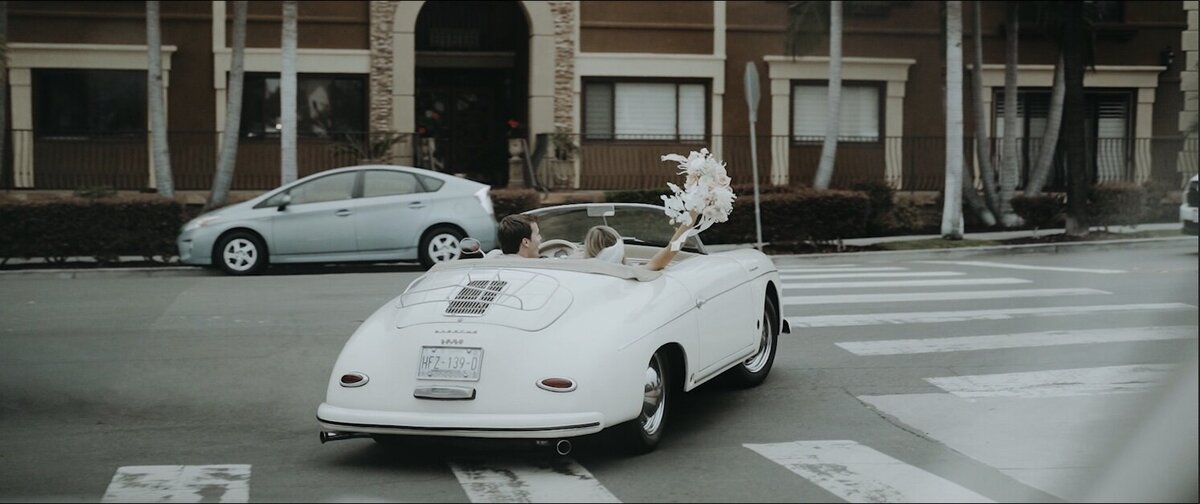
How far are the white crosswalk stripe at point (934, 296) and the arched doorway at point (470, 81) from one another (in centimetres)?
1486

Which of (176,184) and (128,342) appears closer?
(128,342)

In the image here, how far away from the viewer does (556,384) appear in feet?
20.6

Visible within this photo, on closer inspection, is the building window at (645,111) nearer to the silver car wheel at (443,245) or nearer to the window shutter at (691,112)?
the window shutter at (691,112)

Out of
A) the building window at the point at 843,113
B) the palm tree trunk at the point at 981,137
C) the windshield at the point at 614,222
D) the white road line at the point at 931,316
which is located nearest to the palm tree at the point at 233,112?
the building window at the point at 843,113

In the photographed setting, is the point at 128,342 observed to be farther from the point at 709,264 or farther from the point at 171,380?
the point at 709,264

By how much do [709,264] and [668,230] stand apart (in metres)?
0.66

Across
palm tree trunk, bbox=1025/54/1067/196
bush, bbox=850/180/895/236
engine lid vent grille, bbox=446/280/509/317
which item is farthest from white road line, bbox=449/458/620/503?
palm tree trunk, bbox=1025/54/1067/196

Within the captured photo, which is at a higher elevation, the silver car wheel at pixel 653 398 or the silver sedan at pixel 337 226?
the silver sedan at pixel 337 226

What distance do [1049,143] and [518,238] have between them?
1963 centimetres

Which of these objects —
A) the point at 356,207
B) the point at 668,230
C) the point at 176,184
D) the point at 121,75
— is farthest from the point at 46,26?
the point at 668,230

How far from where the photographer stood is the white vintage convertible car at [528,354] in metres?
6.25

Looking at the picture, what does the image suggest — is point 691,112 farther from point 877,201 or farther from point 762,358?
point 762,358

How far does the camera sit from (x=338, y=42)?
84.3 ft

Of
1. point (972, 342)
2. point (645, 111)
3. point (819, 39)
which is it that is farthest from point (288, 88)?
point (972, 342)
